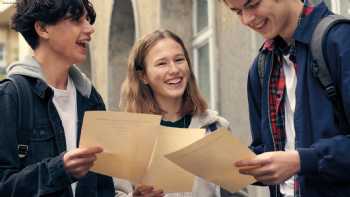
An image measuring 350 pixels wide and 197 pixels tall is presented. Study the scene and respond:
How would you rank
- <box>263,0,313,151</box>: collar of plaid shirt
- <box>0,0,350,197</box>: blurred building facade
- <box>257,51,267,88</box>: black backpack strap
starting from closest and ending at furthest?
<box>263,0,313,151</box>: collar of plaid shirt < <box>257,51,267,88</box>: black backpack strap < <box>0,0,350,197</box>: blurred building facade

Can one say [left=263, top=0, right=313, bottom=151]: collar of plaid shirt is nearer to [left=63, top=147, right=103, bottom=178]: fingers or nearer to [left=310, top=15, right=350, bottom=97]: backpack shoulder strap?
[left=310, top=15, right=350, bottom=97]: backpack shoulder strap

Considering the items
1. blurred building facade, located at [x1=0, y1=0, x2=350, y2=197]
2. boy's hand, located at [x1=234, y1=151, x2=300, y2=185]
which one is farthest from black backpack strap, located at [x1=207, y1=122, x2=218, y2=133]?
blurred building facade, located at [x1=0, y1=0, x2=350, y2=197]

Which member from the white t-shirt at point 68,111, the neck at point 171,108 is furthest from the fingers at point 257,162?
the neck at point 171,108

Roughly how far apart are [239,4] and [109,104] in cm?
720

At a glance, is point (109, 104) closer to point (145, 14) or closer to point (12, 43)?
point (145, 14)

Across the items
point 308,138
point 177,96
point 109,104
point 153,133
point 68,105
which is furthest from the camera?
point 109,104

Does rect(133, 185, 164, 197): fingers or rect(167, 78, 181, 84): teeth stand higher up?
rect(167, 78, 181, 84): teeth

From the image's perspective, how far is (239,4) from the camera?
2.12m

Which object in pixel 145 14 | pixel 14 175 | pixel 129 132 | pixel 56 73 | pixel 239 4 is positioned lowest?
pixel 14 175

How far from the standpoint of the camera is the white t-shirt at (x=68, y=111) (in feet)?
7.40

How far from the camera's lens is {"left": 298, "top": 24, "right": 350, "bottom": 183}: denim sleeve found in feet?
6.07

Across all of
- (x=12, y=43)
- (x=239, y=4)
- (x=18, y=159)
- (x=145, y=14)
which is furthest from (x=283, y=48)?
(x=12, y=43)

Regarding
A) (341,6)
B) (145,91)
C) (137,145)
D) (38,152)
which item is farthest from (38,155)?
(341,6)

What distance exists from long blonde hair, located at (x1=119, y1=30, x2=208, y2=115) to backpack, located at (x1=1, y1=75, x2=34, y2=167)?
2.63 feet
